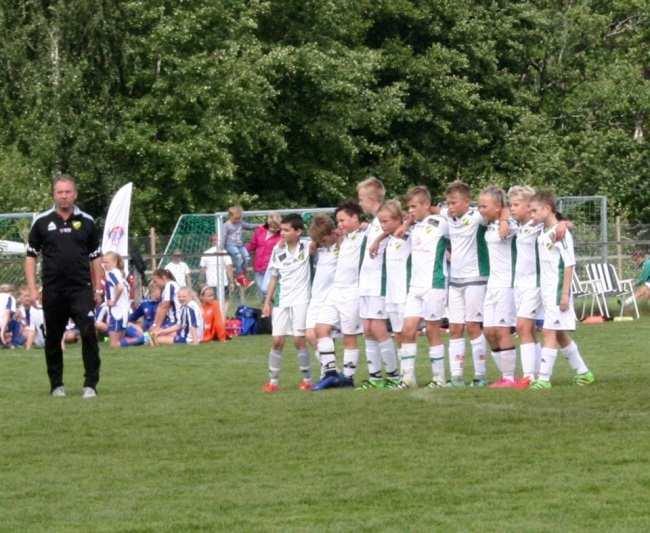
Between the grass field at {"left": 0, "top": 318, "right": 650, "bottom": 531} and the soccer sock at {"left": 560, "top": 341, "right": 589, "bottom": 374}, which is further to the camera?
the soccer sock at {"left": 560, "top": 341, "right": 589, "bottom": 374}

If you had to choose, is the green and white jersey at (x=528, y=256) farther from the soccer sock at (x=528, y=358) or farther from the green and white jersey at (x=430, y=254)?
the green and white jersey at (x=430, y=254)

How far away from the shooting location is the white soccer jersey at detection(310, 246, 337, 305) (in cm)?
1595

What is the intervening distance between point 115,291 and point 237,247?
Result: 5.21 metres

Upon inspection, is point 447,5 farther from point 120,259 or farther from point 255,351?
point 255,351

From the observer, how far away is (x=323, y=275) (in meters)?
16.0

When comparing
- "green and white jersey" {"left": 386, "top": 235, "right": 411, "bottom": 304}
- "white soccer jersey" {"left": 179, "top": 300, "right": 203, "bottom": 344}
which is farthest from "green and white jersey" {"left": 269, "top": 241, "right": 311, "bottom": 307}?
"white soccer jersey" {"left": 179, "top": 300, "right": 203, "bottom": 344}

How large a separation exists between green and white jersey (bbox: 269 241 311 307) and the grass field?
901 millimetres

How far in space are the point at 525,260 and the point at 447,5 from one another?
37.3 metres

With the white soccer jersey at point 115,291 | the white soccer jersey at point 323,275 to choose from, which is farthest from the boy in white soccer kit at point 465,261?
the white soccer jersey at point 115,291

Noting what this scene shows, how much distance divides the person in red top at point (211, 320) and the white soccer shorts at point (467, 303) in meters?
12.0

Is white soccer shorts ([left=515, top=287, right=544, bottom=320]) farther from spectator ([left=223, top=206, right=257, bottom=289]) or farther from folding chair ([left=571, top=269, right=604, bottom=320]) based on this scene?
folding chair ([left=571, top=269, right=604, bottom=320])

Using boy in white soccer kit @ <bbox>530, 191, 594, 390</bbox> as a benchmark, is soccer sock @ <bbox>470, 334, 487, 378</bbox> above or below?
below

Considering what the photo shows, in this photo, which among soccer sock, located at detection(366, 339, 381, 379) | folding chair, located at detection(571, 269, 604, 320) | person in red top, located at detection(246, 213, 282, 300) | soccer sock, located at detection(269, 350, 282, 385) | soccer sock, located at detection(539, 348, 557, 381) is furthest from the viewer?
folding chair, located at detection(571, 269, 604, 320)

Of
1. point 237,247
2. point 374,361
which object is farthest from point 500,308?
point 237,247
